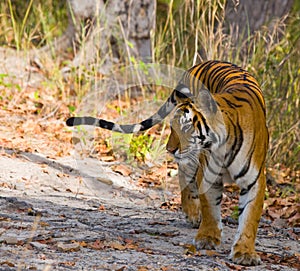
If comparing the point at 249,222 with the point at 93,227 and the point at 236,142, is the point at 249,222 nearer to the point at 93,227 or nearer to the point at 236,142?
the point at 236,142

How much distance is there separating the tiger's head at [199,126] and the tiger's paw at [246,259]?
0.64m

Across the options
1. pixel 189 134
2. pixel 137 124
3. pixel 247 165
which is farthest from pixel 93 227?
pixel 247 165

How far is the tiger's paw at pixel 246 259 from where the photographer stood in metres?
3.93

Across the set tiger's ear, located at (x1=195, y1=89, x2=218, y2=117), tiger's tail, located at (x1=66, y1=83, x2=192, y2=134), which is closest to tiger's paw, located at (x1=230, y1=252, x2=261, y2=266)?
tiger's ear, located at (x1=195, y1=89, x2=218, y2=117)

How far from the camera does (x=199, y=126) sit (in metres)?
3.86

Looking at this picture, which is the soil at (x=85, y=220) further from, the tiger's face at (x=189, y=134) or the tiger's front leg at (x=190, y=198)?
the tiger's face at (x=189, y=134)

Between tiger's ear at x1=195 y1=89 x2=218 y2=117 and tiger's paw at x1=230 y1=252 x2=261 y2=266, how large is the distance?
0.84 metres

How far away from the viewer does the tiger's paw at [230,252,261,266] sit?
12.9 ft

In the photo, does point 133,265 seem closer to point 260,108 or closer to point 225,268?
point 225,268

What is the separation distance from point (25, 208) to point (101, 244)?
869mm

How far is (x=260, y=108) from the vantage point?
4168mm

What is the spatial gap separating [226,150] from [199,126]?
229 mm

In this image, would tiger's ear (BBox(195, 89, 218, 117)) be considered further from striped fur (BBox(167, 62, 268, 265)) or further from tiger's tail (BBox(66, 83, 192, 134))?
tiger's tail (BBox(66, 83, 192, 134))

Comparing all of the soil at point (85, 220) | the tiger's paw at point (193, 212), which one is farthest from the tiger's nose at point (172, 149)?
the tiger's paw at point (193, 212)
